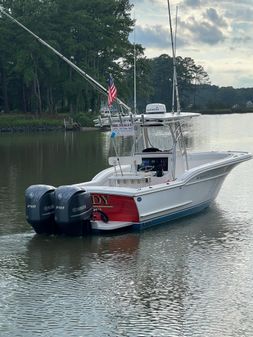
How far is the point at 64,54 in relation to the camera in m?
70.9

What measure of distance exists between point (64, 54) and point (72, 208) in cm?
5926

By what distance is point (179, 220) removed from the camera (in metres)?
15.7

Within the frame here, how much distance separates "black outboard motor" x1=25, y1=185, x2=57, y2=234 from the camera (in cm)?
1355

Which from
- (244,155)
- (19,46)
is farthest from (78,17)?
(244,155)

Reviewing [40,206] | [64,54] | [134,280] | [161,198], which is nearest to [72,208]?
[40,206]

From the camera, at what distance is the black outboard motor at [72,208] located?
13273 mm

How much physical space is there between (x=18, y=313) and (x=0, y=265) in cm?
263

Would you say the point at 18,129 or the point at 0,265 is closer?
the point at 0,265

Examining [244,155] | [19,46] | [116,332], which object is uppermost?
[19,46]

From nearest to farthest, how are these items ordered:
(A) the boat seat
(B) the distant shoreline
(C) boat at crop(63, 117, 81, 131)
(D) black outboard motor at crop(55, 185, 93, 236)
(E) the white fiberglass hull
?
(D) black outboard motor at crop(55, 185, 93, 236) < (E) the white fiberglass hull < (A) the boat seat < (B) the distant shoreline < (C) boat at crop(63, 117, 81, 131)

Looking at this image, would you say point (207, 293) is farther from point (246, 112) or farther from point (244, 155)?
point (246, 112)

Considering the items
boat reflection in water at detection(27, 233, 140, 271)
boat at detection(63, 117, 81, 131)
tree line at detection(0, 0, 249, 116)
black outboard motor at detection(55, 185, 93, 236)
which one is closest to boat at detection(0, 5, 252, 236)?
black outboard motor at detection(55, 185, 93, 236)

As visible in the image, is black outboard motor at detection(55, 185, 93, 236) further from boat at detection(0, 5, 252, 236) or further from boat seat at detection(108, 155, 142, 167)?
boat seat at detection(108, 155, 142, 167)

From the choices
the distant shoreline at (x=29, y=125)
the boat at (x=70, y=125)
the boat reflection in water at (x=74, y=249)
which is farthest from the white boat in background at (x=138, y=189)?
the distant shoreline at (x=29, y=125)
